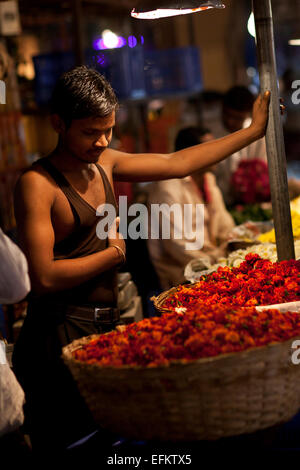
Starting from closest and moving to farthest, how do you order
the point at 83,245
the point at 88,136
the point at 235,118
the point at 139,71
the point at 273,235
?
the point at 88,136
the point at 83,245
the point at 273,235
the point at 235,118
the point at 139,71

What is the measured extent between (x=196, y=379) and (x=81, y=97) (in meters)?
1.29

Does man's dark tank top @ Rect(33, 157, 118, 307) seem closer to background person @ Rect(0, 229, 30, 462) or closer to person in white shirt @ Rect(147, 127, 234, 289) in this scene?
background person @ Rect(0, 229, 30, 462)

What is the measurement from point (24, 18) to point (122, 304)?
16.0 ft

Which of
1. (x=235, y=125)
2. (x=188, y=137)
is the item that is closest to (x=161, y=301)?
(x=188, y=137)

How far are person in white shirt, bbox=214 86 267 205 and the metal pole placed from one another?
335 cm

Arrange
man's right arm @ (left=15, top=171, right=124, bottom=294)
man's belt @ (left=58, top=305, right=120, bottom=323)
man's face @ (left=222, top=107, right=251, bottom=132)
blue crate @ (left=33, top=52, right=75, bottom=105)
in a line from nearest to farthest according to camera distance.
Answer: man's right arm @ (left=15, top=171, right=124, bottom=294)
man's belt @ (left=58, top=305, right=120, bottom=323)
man's face @ (left=222, top=107, right=251, bottom=132)
blue crate @ (left=33, top=52, right=75, bottom=105)

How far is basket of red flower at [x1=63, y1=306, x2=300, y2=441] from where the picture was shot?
1919 mm

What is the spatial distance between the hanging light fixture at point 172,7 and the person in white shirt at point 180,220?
6.42ft

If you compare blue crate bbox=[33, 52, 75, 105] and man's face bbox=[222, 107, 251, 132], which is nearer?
man's face bbox=[222, 107, 251, 132]

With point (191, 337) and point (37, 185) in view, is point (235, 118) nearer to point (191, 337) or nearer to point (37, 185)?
point (37, 185)

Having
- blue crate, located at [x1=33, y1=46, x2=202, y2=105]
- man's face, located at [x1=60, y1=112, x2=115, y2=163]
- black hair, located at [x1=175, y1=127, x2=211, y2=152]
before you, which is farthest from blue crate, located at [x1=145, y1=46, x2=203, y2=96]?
man's face, located at [x1=60, y1=112, x2=115, y2=163]

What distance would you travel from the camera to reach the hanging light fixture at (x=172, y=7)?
9.48 ft

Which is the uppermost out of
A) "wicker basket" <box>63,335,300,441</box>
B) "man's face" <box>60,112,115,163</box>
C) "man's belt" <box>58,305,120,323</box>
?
"man's face" <box>60,112,115,163</box>

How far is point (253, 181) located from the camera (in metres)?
6.37
